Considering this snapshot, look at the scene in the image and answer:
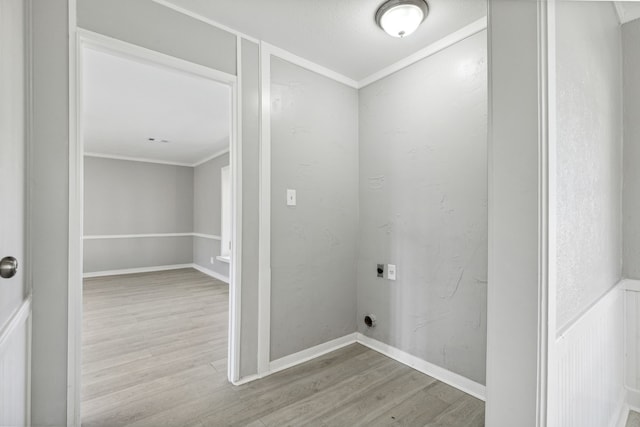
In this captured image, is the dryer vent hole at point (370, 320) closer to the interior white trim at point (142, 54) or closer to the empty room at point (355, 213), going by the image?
the empty room at point (355, 213)

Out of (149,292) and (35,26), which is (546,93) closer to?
(35,26)

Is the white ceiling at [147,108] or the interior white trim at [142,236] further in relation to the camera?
the interior white trim at [142,236]

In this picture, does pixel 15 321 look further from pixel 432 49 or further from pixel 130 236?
pixel 130 236

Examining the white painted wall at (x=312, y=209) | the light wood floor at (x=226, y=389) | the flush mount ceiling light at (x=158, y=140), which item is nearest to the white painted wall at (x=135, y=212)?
the flush mount ceiling light at (x=158, y=140)

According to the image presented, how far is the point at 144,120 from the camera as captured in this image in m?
3.70

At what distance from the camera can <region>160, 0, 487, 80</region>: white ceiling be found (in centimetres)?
169

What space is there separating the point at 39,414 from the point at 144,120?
3343mm

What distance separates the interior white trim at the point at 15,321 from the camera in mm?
908

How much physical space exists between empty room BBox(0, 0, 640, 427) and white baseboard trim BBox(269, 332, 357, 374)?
0.05ft

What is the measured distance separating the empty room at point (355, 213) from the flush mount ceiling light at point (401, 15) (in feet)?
0.06

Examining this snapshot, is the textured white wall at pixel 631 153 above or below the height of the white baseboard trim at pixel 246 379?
above

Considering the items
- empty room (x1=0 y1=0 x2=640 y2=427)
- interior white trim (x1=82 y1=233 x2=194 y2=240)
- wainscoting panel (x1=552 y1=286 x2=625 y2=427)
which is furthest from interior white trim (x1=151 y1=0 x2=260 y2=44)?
interior white trim (x1=82 y1=233 x2=194 y2=240)

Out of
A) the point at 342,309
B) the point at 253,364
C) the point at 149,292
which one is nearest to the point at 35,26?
the point at 253,364

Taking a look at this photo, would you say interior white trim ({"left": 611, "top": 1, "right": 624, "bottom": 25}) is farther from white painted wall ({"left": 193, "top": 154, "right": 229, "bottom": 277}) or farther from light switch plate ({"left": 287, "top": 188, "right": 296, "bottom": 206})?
white painted wall ({"left": 193, "top": 154, "right": 229, "bottom": 277})
